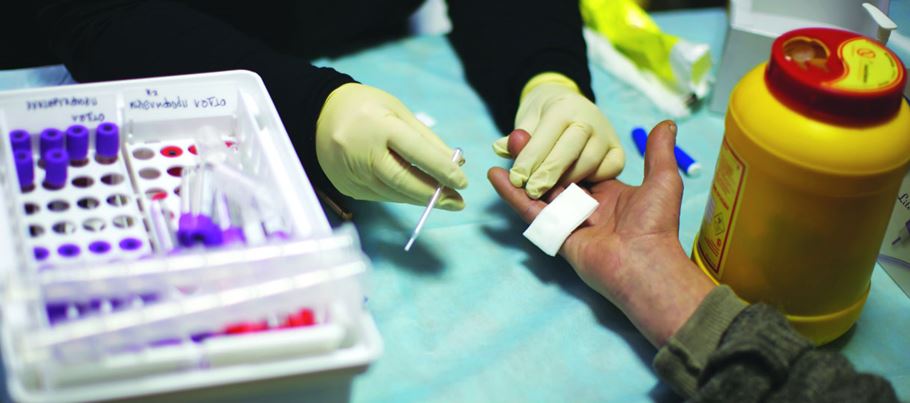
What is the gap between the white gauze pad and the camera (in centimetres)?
75

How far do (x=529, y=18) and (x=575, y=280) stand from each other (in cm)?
A: 43

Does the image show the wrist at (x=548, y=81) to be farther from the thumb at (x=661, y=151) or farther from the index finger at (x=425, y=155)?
the index finger at (x=425, y=155)

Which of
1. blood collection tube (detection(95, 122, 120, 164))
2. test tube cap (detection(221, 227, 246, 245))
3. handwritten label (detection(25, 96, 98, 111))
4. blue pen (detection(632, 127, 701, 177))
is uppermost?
handwritten label (detection(25, 96, 98, 111))

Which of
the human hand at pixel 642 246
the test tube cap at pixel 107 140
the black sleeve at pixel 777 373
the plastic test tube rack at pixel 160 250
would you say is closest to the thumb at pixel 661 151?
the human hand at pixel 642 246

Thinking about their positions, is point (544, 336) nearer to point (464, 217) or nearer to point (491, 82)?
point (464, 217)

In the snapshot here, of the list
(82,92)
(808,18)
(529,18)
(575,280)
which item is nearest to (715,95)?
(808,18)

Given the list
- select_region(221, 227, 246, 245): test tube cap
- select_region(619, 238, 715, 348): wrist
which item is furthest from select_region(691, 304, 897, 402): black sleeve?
select_region(221, 227, 246, 245): test tube cap

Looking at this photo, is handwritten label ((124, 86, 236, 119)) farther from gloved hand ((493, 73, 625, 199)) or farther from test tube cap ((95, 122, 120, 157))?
gloved hand ((493, 73, 625, 199))

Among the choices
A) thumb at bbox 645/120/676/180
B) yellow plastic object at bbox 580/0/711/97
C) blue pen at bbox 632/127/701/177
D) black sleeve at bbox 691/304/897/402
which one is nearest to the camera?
black sleeve at bbox 691/304/897/402

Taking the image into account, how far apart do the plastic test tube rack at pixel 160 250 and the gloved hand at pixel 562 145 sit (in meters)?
0.27

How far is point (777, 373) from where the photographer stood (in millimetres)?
571

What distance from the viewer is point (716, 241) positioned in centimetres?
69

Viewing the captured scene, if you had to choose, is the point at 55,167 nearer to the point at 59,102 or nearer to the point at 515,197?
the point at 59,102

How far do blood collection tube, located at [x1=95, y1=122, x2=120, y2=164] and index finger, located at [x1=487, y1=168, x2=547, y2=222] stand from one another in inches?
13.9
